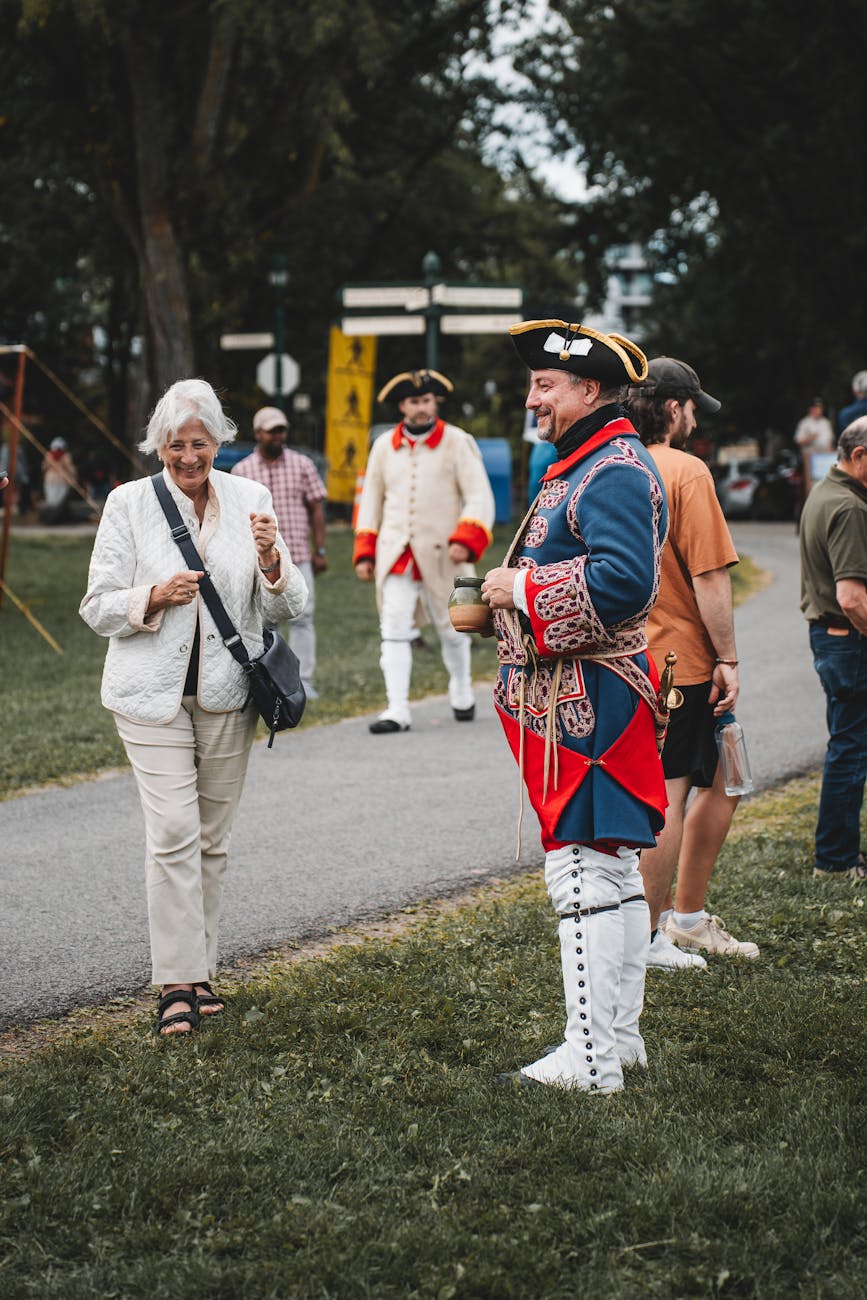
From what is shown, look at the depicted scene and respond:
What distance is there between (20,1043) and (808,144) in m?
28.2

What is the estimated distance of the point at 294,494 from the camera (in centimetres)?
1107

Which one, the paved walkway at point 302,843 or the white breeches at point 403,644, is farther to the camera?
the white breeches at point 403,644

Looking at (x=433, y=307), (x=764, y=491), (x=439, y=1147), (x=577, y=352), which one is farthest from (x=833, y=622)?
(x=764, y=491)

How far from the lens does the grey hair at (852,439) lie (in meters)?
6.12

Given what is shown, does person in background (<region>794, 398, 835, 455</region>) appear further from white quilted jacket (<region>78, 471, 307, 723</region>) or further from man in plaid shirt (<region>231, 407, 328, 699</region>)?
white quilted jacket (<region>78, 471, 307, 723</region>)

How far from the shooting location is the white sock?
5.39 metres

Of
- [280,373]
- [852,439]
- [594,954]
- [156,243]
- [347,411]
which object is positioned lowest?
[594,954]

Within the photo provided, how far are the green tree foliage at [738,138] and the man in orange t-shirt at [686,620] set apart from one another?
2440cm

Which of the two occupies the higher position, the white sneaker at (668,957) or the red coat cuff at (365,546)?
the red coat cuff at (365,546)

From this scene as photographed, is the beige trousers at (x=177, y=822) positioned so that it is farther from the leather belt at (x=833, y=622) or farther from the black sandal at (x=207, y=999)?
the leather belt at (x=833, y=622)

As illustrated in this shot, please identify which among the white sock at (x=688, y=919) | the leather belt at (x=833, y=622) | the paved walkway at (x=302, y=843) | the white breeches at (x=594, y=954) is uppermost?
the leather belt at (x=833, y=622)

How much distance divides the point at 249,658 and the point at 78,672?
26.2 feet

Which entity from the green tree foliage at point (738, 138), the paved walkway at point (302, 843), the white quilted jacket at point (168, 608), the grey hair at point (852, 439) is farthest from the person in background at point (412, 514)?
the green tree foliage at point (738, 138)

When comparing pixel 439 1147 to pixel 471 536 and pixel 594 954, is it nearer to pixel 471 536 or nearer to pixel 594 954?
pixel 594 954
